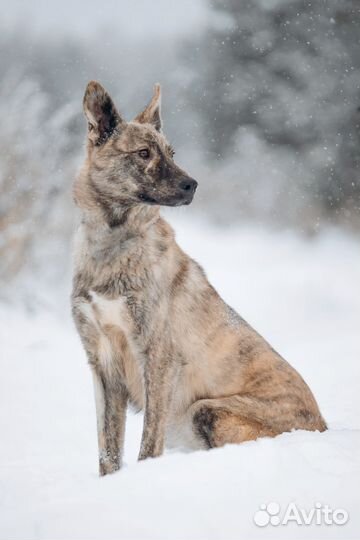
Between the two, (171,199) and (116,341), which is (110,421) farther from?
(171,199)

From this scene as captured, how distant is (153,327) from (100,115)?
174 centimetres

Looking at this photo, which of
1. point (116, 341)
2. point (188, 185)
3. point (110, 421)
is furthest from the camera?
point (110, 421)

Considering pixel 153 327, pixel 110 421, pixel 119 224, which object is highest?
pixel 119 224

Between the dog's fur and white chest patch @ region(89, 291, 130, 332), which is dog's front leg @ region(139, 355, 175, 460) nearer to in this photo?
the dog's fur

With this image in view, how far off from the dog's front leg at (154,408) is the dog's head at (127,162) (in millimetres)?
1250

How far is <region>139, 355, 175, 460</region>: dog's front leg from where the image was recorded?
4777 mm

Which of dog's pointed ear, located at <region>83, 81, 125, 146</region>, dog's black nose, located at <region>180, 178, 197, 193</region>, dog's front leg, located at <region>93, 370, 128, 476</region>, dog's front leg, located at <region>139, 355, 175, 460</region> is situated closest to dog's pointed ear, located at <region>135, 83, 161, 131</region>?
dog's pointed ear, located at <region>83, 81, 125, 146</region>

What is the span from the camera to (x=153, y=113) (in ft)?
18.4

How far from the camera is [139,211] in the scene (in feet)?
17.0

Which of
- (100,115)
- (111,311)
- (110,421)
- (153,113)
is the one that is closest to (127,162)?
(100,115)

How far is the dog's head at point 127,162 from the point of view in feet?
16.6

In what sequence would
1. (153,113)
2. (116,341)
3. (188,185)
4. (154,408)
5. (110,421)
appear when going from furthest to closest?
(153,113)
(110,421)
(188,185)
(116,341)
(154,408)

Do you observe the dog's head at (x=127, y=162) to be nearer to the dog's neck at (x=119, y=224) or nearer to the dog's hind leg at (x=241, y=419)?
the dog's neck at (x=119, y=224)

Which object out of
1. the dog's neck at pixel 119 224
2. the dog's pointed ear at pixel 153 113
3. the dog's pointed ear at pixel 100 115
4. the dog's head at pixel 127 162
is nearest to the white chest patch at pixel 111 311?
the dog's neck at pixel 119 224
